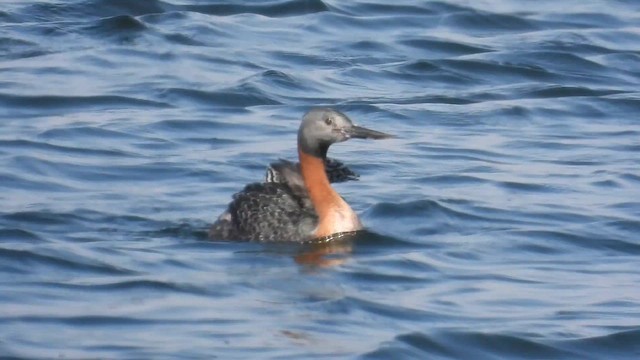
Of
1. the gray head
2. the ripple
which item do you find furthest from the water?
the gray head

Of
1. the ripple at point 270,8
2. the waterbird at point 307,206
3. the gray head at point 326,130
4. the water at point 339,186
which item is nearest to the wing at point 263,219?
the waterbird at point 307,206

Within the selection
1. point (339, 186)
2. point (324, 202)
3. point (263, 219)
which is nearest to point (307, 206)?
point (324, 202)

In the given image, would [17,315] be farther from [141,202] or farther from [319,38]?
[319,38]

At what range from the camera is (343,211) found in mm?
12547

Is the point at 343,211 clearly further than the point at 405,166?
No

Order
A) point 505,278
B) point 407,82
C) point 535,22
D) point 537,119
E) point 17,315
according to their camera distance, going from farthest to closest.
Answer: point 535,22
point 407,82
point 537,119
point 505,278
point 17,315

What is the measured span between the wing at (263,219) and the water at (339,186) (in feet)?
0.50

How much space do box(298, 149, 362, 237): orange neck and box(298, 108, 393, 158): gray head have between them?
12cm

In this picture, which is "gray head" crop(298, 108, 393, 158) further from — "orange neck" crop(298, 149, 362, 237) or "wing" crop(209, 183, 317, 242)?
"wing" crop(209, 183, 317, 242)

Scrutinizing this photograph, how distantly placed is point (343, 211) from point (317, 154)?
0.45 meters

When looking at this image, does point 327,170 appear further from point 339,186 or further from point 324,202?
point 339,186

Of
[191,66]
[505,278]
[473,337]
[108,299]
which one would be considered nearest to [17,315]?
[108,299]

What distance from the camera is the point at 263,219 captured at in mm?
12383

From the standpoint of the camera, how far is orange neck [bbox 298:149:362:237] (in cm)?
1252
